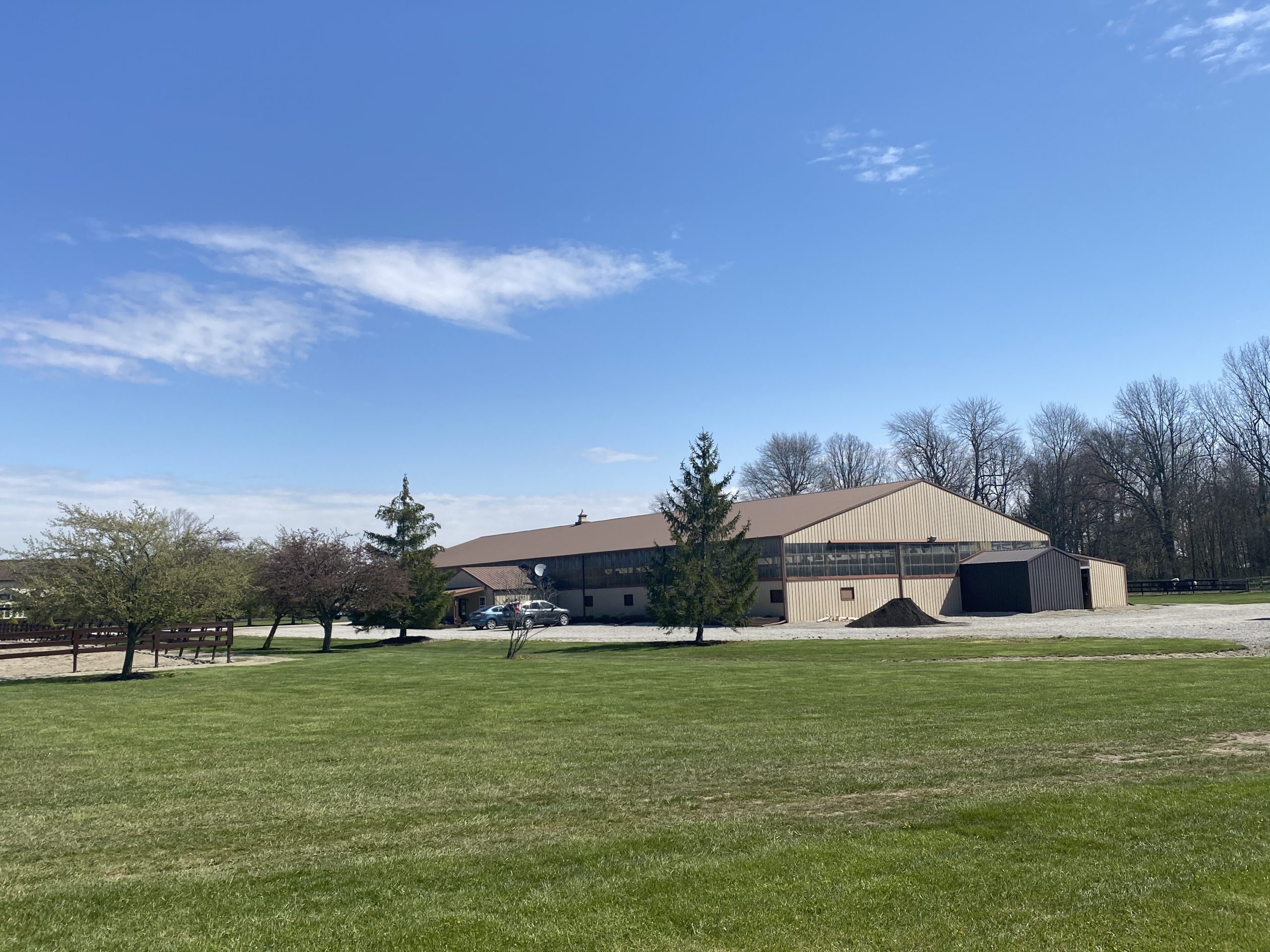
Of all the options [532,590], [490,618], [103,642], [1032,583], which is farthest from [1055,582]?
[103,642]

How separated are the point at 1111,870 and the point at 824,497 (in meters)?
55.8

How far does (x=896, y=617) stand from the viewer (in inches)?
1869

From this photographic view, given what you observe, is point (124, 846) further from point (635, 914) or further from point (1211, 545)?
point (1211, 545)

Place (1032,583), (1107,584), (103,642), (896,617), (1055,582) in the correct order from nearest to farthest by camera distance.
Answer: (103,642) < (896,617) < (1032,583) < (1055,582) < (1107,584)

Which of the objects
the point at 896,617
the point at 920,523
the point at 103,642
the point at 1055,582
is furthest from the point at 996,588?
the point at 103,642

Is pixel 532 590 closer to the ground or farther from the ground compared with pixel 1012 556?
closer to the ground

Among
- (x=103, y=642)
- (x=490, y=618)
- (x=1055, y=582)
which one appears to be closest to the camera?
(x=103, y=642)

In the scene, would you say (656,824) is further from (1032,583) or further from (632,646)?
(1032,583)

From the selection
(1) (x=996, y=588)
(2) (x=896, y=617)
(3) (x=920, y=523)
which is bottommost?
(2) (x=896, y=617)

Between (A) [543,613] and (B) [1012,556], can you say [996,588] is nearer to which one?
(B) [1012,556]

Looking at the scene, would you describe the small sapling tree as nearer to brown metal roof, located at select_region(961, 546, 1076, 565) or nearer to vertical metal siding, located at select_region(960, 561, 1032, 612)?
vertical metal siding, located at select_region(960, 561, 1032, 612)

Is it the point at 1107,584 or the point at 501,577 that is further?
the point at 501,577

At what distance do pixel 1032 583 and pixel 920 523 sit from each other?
7620mm

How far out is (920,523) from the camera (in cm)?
5800
